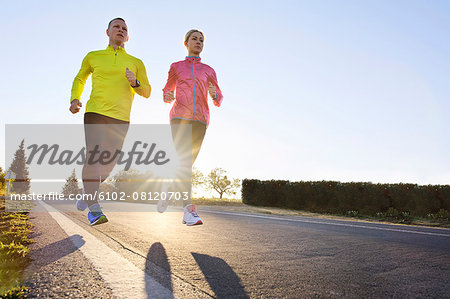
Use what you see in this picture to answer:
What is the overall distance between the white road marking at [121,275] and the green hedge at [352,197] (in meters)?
19.3

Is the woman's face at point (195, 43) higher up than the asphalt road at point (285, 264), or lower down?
higher up

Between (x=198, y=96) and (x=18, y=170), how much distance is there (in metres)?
98.6

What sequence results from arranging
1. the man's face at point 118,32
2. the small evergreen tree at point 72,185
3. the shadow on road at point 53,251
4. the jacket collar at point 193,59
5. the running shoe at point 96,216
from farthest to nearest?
the small evergreen tree at point 72,185 < the jacket collar at point 193,59 < the man's face at point 118,32 < the running shoe at point 96,216 < the shadow on road at point 53,251

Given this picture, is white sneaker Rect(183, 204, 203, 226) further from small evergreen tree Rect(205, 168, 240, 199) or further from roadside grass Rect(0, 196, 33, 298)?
small evergreen tree Rect(205, 168, 240, 199)

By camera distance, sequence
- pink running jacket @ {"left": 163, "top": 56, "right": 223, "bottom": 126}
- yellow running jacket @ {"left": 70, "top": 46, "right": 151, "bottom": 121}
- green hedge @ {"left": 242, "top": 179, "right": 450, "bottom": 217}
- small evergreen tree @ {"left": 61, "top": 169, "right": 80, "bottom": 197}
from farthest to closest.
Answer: green hedge @ {"left": 242, "top": 179, "right": 450, "bottom": 217}, small evergreen tree @ {"left": 61, "top": 169, "right": 80, "bottom": 197}, pink running jacket @ {"left": 163, "top": 56, "right": 223, "bottom": 126}, yellow running jacket @ {"left": 70, "top": 46, "right": 151, "bottom": 121}

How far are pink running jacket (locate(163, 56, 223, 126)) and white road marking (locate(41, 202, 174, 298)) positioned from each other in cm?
201

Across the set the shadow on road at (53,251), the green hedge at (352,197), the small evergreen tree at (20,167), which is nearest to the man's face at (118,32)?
the shadow on road at (53,251)

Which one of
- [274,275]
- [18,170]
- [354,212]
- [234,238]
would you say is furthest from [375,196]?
[18,170]

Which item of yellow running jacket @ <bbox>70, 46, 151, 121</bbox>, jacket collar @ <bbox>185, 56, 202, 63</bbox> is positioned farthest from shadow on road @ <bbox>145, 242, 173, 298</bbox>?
jacket collar @ <bbox>185, 56, 202, 63</bbox>

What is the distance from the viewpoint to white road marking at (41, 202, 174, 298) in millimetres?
1660

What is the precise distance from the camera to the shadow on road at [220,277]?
1760 mm

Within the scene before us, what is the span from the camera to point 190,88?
4195mm

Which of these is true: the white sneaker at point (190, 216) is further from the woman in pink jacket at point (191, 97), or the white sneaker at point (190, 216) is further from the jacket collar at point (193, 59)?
the jacket collar at point (193, 59)

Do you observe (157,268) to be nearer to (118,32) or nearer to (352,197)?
(118,32)
